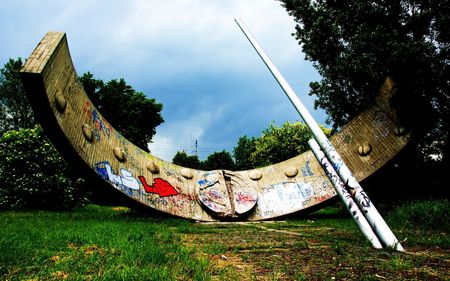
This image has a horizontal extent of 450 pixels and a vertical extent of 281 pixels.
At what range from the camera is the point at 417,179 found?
11664mm

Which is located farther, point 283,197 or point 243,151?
point 243,151

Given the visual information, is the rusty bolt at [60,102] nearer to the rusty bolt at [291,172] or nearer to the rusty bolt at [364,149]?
the rusty bolt at [291,172]

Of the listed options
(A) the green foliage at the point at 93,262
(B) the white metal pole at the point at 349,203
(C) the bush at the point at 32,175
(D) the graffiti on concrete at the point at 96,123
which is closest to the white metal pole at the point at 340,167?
(B) the white metal pole at the point at 349,203

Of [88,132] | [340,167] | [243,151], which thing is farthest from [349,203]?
[243,151]

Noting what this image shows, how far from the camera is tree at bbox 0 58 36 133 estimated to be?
27.6 meters

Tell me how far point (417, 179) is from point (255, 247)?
950cm

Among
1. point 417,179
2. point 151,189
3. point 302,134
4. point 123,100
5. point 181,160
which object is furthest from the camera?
point 181,160

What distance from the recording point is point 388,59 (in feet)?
27.2

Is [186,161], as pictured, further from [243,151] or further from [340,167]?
[340,167]

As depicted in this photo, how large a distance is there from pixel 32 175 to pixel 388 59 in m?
12.8

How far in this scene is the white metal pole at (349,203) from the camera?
4.25 m

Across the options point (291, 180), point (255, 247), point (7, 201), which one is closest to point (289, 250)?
point (255, 247)

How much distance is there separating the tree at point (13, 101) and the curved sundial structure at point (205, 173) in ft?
71.7

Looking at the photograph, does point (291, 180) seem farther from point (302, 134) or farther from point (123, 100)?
point (302, 134)
